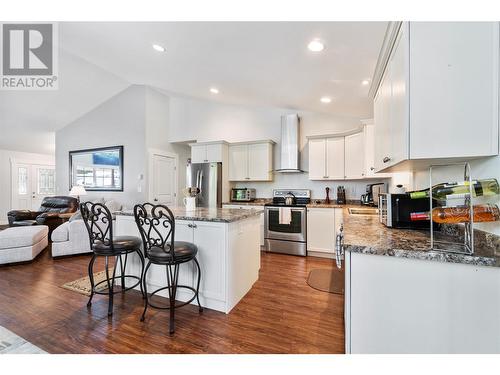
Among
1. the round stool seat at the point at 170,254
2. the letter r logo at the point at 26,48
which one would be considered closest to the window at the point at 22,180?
the letter r logo at the point at 26,48

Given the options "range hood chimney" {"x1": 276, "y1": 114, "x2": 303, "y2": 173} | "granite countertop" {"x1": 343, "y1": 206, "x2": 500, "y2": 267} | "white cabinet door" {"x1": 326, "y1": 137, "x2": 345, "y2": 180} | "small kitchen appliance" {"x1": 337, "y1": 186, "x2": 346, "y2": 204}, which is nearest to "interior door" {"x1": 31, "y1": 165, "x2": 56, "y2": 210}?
"range hood chimney" {"x1": 276, "y1": 114, "x2": 303, "y2": 173}

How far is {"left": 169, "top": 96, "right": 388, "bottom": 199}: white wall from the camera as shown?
4376mm

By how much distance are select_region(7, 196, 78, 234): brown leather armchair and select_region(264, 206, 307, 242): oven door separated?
4.30 meters

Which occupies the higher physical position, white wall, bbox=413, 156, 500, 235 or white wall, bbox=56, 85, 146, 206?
white wall, bbox=56, 85, 146, 206

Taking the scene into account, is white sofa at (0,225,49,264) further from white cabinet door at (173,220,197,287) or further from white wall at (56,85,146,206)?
white cabinet door at (173,220,197,287)

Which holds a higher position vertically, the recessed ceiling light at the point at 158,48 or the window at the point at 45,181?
the recessed ceiling light at the point at 158,48

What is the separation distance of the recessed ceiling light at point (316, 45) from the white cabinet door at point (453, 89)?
1.00 m

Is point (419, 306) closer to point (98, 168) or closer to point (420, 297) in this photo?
Answer: point (420, 297)

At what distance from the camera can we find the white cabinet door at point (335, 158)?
13.1 ft

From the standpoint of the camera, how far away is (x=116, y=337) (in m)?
1.75

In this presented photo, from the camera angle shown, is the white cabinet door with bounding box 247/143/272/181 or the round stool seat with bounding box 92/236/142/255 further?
the white cabinet door with bounding box 247/143/272/181

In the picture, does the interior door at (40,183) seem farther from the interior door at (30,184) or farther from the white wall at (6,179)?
the white wall at (6,179)

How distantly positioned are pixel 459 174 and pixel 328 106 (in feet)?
8.67
